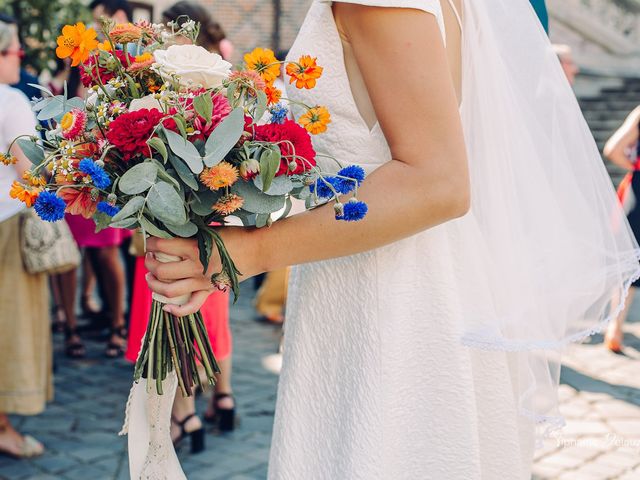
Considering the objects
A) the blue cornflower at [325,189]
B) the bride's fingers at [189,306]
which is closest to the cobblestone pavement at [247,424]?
the bride's fingers at [189,306]

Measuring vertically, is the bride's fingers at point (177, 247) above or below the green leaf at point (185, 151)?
below

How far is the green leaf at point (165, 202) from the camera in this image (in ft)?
4.48

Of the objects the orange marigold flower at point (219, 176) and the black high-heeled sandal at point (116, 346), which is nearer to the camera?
the orange marigold flower at point (219, 176)

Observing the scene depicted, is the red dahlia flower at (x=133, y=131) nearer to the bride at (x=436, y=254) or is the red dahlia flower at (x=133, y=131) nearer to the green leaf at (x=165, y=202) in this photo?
the green leaf at (x=165, y=202)

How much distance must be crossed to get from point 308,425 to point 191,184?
58 centimetres

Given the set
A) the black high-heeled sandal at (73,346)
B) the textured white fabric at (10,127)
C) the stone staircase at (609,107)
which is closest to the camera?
the textured white fabric at (10,127)

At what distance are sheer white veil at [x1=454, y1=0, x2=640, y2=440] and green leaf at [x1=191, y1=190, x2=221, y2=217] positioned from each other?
529mm

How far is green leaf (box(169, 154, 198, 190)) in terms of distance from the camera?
1396 mm

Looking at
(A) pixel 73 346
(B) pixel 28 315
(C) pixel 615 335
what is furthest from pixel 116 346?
(C) pixel 615 335

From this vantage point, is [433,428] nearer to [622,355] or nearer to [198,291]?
[198,291]

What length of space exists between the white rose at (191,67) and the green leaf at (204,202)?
8.1 inches

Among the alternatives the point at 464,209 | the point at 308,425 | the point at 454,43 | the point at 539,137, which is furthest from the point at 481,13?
the point at 308,425

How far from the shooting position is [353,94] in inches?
61.6

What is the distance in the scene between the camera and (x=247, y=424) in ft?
16.0
